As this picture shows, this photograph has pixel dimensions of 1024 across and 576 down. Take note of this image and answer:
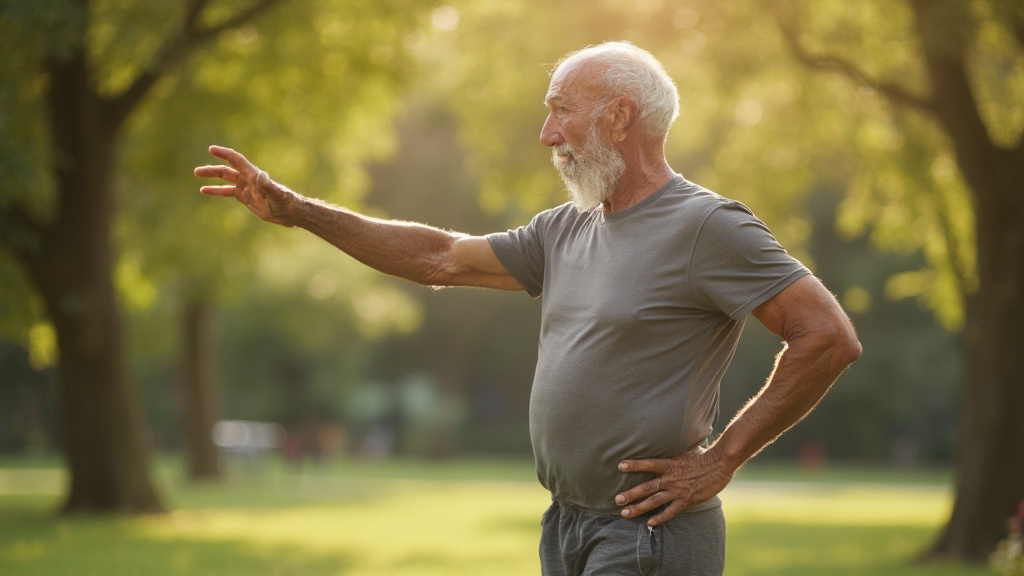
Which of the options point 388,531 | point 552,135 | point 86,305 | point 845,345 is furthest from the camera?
point 86,305

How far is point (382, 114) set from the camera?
22.9 metres

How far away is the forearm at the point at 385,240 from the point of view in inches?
181

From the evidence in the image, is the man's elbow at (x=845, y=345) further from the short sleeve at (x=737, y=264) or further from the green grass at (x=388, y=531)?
the green grass at (x=388, y=531)

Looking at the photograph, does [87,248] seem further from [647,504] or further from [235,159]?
[647,504]

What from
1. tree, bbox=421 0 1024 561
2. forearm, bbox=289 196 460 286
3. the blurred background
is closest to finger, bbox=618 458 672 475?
forearm, bbox=289 196 460 286

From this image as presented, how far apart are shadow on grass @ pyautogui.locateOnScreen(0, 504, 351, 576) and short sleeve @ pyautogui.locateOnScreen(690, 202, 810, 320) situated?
375 inches

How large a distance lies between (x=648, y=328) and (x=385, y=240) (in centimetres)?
111

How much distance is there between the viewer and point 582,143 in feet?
13.8

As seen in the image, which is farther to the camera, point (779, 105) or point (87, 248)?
point (779, 105)

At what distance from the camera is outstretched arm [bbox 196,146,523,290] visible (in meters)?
4.55

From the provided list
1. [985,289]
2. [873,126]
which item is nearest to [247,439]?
[873,126]

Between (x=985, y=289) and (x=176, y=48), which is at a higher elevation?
(x=176, y=48)

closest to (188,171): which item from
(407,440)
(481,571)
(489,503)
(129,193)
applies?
(129,193)

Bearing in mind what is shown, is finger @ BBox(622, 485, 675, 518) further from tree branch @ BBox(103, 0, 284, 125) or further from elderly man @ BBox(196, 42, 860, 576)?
tree branch @ BBox(103, 0, 284, 125)
